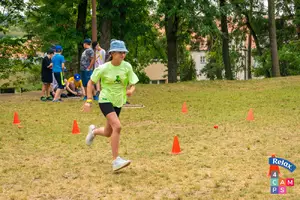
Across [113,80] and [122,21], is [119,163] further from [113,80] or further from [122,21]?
[122,21]

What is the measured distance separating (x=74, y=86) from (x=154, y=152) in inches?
419

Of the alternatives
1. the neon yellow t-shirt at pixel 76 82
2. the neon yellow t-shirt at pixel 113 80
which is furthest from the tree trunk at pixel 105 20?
the neon yellow t-shirt at pixel 113 80

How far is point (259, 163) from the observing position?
303 inches

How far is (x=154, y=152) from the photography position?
884 cm

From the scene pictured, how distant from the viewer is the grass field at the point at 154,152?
21.1 feet

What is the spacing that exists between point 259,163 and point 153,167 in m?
1.51

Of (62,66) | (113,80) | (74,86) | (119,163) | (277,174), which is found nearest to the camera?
(277,174)

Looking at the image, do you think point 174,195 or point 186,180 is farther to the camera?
point 186,180

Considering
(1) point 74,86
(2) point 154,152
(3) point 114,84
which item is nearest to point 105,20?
(1) point 74,86

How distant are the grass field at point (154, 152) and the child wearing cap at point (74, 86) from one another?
2363 millimetres

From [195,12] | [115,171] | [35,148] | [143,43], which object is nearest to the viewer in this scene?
[115,171]

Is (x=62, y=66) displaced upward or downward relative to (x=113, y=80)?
upward

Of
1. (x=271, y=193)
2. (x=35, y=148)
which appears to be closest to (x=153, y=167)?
(x=271, y=193)

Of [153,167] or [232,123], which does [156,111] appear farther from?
[153,167]
